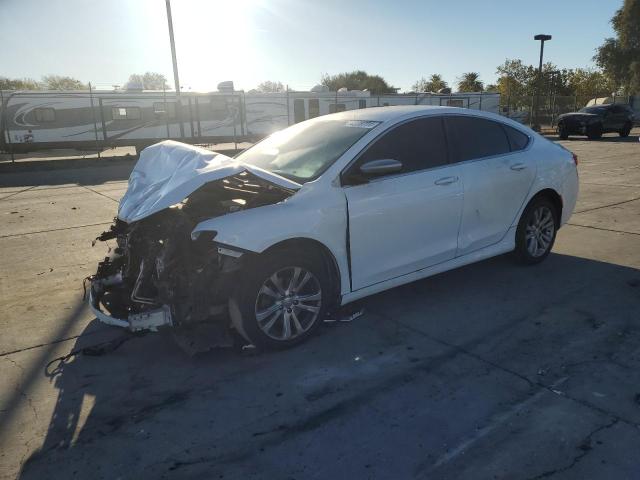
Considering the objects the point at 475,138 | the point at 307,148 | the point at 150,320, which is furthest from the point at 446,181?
the point at 150,320

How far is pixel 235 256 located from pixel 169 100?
66.8 feet

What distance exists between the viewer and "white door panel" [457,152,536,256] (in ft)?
15.0

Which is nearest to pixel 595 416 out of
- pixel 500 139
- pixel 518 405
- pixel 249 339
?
pixel 518 405

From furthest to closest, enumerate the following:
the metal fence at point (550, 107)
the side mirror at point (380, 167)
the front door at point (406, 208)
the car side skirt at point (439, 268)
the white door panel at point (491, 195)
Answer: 1. the metal fence at point (550, 107)
2. the white door panel at point (491, 195)
3. the car side skirt at point (439, 268)
4. the front door at point (406, 208)
5. the side mirror at point (380, 167)

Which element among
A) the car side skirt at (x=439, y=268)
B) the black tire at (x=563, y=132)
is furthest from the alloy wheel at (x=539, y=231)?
the black tire at (x=563, y=132)

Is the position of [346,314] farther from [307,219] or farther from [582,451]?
[582,451]

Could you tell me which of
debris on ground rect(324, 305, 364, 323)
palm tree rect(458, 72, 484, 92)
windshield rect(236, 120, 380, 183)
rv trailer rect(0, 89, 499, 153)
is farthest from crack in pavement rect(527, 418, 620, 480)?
palm tree rect(458, 72, 484, 92)

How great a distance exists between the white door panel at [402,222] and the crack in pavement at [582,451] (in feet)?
6.05

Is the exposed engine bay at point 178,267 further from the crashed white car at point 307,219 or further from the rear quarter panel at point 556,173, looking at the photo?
the rear quarter panel at point 556,173

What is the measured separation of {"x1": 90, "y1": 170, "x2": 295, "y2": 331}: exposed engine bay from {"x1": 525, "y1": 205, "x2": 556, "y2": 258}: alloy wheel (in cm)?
291

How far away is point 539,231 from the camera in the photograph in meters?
5.38

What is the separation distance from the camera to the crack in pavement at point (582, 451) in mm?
2428

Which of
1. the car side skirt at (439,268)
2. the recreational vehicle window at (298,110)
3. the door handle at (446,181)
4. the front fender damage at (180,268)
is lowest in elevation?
the car side skirt at (439,268)

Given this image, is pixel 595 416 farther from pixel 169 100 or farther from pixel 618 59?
Answer: pixel 618 59
